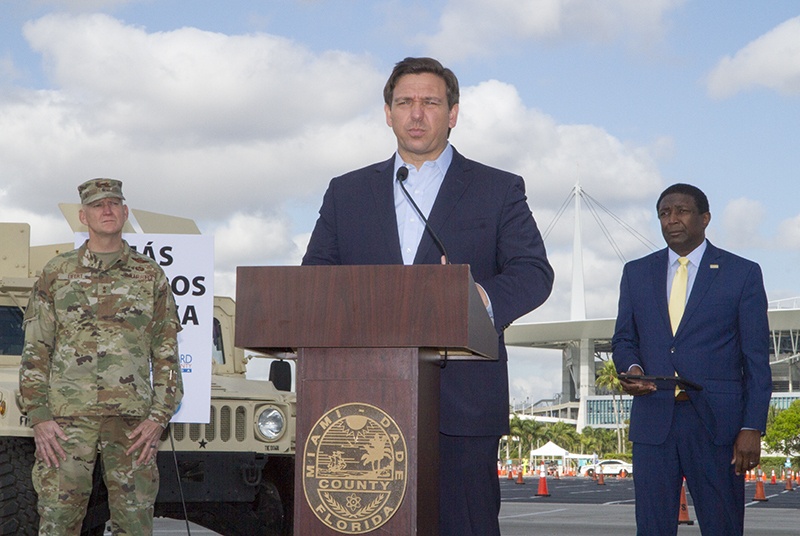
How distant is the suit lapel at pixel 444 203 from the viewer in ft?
10.8

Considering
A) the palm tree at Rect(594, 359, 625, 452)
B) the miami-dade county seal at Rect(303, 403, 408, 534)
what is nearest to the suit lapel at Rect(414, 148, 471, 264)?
the miami-dade county seal at Rect(303, 403, 408, 534)

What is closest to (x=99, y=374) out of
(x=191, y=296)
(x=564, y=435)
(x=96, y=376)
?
(x=96, y=376)

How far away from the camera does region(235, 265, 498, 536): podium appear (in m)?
2.71

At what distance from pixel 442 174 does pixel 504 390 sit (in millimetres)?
644

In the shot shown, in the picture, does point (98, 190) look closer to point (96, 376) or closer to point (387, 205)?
point (96, 376)

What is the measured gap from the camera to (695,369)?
4.88 meters

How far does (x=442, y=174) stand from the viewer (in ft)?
11.4

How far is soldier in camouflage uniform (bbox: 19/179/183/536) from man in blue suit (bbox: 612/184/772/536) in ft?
6.40

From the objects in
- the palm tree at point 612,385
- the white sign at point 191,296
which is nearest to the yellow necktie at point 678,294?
the white sign at point 191,296

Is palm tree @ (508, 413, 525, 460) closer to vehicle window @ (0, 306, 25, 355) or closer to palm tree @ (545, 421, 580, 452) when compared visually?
palm tree @ (545, 421, 580, 452)

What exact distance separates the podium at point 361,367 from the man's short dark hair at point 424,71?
0.80 meters

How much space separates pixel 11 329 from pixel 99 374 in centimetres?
308

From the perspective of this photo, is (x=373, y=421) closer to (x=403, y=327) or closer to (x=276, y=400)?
(x=403, y=327)

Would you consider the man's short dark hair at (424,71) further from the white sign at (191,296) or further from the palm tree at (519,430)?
the palm tree at (519,430)
